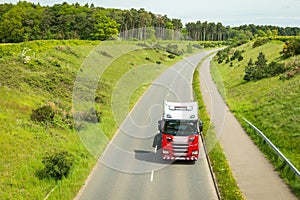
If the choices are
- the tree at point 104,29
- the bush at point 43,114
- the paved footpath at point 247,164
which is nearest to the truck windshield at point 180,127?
the paved footpath at point 247,164

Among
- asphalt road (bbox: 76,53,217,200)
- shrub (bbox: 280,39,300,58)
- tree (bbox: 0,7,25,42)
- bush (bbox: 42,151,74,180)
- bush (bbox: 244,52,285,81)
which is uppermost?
tree (bbox: 0,7,25,42)

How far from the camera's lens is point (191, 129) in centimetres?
2153

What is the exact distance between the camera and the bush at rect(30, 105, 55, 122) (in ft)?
81.5

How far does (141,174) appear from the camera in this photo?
66.0ft

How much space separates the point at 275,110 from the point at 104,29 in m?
74.4

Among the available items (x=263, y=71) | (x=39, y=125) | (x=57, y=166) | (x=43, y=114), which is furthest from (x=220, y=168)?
(x=263, y=71)

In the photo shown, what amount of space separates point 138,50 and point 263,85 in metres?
40.0

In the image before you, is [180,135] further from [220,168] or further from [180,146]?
[220,168]

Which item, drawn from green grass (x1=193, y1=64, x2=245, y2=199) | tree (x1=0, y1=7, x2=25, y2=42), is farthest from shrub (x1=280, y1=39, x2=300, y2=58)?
tree (x1=0, y1=7, x2=25, y2=42)

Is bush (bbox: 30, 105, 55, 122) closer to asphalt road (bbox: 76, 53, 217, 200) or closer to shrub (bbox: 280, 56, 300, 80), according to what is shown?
asphalt road (bbox: 76, 53, 217, 200)

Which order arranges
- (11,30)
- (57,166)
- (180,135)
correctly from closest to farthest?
(57,166), (180,135), (11,30)

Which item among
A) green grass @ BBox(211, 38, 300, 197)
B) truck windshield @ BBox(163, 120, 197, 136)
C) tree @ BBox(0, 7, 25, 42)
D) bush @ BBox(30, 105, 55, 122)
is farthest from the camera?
tree @ BBox(0, 7, 25, 42)

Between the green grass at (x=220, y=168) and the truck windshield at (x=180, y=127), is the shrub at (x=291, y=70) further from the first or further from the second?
the truck windshield at (x=180, y=127)

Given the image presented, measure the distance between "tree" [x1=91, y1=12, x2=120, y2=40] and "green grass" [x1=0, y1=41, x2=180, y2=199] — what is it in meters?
45.1
